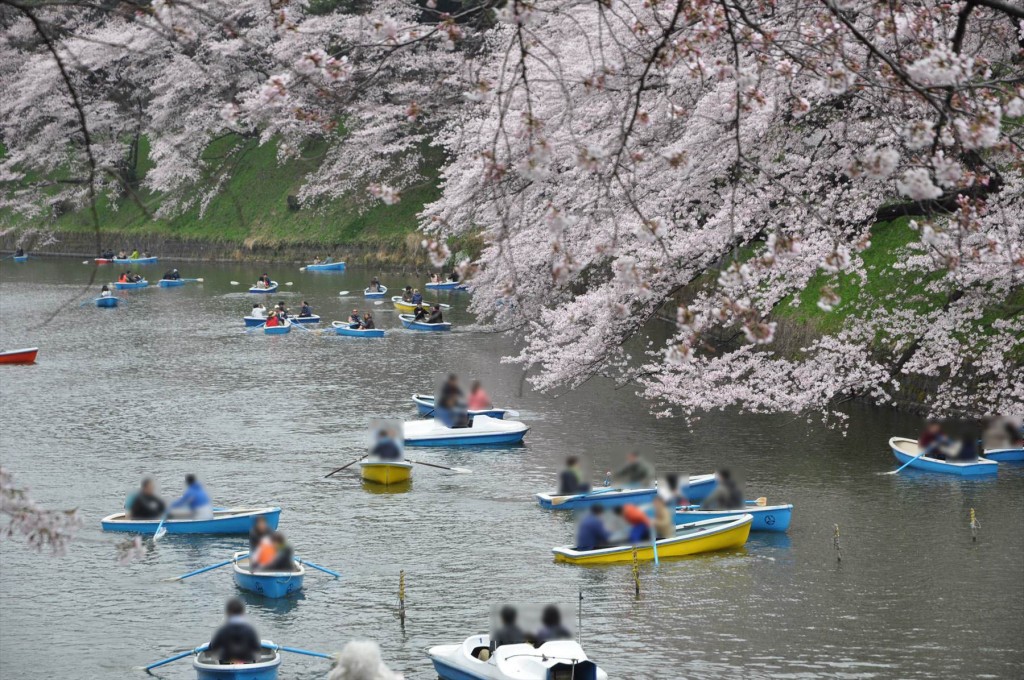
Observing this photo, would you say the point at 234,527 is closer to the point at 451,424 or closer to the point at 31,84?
the point at 451,424

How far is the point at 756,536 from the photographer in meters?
22.6

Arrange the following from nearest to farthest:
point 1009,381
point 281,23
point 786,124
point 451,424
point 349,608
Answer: point 281,23, point 349,608, point 786,124, point 1009,381, point 451,424

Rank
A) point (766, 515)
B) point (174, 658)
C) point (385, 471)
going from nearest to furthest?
point (174, 658) → point (766, 515) → point (385, 471)

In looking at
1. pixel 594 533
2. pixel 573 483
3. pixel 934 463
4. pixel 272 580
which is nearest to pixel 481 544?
pixel 573 483

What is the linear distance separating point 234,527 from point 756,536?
10.3 m

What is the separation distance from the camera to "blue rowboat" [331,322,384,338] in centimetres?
4631

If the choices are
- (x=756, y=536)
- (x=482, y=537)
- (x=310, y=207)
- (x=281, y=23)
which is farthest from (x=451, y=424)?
(x=310, y=207)

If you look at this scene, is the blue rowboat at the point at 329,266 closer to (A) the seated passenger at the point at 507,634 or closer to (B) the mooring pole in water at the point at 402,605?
(B) the mooring pole in water at the point at 402,605

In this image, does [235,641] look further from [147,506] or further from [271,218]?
[271,218]

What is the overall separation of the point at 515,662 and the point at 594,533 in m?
3.17

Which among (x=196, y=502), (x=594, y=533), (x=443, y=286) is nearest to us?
(x=594, y=533)

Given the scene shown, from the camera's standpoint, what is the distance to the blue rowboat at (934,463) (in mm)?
25984

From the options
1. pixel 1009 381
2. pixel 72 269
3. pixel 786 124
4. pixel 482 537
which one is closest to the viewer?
pixel 786 124

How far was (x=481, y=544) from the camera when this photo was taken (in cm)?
2208
